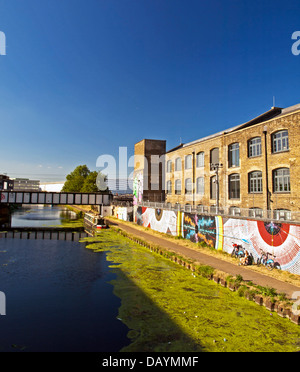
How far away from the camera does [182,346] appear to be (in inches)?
364

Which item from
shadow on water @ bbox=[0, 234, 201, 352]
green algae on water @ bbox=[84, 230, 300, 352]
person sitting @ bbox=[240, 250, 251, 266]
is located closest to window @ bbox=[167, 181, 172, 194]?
shadow on water @ bbox=[0, 234, 201, 352]

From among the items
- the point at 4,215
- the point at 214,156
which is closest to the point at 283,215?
the point at 214,156

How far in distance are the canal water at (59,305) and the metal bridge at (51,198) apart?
32.8 meters

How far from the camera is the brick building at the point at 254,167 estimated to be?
2169cm

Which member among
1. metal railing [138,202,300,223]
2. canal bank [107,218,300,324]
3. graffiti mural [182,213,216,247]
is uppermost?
metal railing [138,202,300,223]

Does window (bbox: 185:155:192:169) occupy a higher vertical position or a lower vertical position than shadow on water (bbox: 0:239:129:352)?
higher

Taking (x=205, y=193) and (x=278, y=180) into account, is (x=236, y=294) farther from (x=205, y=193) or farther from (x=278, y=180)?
(x=205, y=193)

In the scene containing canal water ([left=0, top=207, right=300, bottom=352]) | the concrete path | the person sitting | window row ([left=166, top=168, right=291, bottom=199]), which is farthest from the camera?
window row ([left=166, top=168, right=291, bottom=199])

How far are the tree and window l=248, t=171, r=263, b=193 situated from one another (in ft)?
202

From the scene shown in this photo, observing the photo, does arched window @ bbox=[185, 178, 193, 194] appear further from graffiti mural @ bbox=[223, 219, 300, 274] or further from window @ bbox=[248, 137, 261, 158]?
graffiti mural @ bbox=[223, 219, 300, 274]

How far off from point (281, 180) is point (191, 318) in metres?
16.5

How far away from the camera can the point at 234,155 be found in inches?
1136

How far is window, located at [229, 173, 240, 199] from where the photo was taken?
28.1m

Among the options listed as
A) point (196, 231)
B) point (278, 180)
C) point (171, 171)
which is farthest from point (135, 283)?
point (171, 171)
